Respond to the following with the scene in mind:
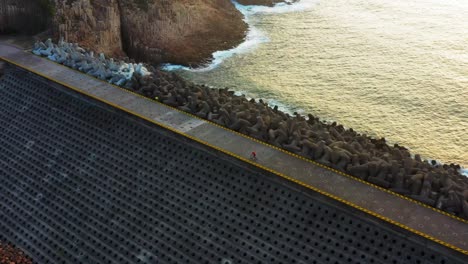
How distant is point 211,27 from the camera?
4900 cm

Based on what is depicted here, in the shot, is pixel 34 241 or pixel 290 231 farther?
pixel 34 241

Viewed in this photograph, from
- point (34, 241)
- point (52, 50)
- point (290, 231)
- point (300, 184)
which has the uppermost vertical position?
point (52, 50)

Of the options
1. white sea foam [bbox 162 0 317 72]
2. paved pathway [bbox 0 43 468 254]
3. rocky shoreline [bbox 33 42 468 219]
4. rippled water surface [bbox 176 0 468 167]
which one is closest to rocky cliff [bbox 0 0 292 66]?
white sea foam [bbox 162 0 317 72]

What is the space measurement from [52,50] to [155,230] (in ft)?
61.4

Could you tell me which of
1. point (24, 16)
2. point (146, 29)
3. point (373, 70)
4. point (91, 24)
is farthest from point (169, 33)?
point (373, 70)

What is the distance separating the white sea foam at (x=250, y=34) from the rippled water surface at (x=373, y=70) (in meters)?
0.68

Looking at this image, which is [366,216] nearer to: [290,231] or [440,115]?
[290,231]

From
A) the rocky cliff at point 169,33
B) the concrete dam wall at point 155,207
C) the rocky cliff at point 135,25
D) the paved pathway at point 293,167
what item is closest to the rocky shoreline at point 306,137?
the paved pathway at point 293,167

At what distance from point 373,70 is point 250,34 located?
14.9 meters

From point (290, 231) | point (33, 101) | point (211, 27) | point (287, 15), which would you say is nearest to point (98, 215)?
point (290, 231)

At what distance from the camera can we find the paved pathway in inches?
688

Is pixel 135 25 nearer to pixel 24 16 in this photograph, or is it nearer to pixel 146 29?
pixel 146 29

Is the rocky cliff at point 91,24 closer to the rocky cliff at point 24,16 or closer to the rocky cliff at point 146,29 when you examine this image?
the rocky cliff at point 146,29

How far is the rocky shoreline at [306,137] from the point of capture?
19.8m
